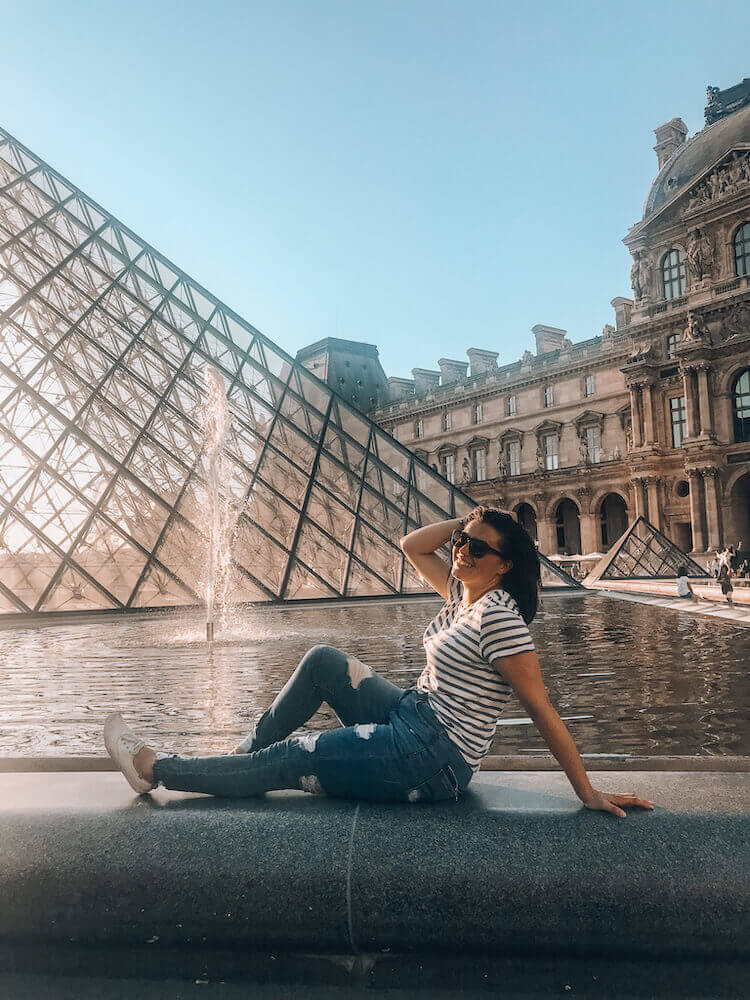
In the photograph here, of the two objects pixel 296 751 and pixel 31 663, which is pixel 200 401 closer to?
pixel 31 663

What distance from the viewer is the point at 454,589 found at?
2463 millimetres

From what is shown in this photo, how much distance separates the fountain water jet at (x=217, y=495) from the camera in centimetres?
1398

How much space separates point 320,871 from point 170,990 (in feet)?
1.25

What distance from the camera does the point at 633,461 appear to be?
35406 millimetres

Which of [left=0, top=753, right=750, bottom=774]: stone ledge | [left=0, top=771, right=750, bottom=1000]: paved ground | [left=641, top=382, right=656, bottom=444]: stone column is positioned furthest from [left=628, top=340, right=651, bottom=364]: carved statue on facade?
[left=0, top=771, right=750, bottom=1000]: paved ground

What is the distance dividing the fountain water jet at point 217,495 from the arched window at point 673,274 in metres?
26.1

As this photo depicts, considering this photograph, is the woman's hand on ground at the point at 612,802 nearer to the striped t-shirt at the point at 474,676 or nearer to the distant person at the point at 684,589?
the striped t-shirt at the point at 474,676

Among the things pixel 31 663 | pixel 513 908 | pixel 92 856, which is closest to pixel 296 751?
pixel 92 856

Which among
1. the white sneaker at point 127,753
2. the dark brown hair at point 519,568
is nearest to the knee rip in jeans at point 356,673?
the dark brown hair at point 519,568

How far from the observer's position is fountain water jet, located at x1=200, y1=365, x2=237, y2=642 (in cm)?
1398

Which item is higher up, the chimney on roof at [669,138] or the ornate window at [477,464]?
the chimney on roof at [669,138]

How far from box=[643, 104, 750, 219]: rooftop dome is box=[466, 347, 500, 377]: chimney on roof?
15972 mm

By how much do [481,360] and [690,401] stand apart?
20.6 meters

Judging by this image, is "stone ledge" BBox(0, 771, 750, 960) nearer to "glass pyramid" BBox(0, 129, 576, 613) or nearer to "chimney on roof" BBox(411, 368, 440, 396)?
"glass pyramid" BBox(0, 129, 576, 613)
